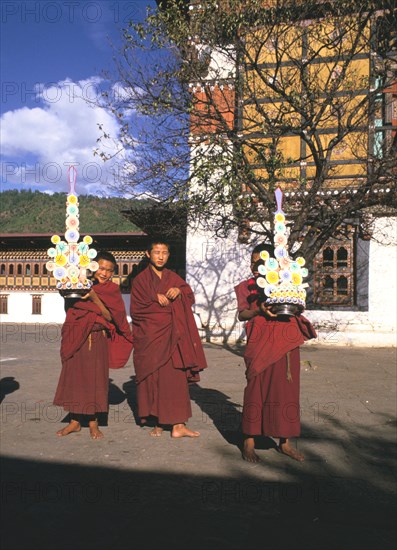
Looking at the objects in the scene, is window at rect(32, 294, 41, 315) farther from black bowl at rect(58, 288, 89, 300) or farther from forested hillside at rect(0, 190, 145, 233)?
forested hillside at rect(0, 190, 145, 233)

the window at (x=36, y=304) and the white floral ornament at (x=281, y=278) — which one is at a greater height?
the white floral ornament at (x=281, y=278)

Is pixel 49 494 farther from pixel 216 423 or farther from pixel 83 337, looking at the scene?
pixel 216 423

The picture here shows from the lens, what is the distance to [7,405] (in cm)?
598

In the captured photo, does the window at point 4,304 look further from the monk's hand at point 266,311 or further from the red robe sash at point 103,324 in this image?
the monk's hand at point 266,311

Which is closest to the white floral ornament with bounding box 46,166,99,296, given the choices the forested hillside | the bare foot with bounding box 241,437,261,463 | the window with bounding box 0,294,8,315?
the bare foot with bounding box 241,437,261,463

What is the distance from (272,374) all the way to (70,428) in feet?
6.75

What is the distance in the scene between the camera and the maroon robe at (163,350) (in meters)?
4.71

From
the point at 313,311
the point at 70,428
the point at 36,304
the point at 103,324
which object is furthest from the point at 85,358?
the point at 36,304

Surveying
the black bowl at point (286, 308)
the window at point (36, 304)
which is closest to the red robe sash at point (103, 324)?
the black bowl at point (286, 308)

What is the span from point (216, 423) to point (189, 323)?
1.20m

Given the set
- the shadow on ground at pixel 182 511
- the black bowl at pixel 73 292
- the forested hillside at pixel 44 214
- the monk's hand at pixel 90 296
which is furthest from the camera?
the forested hillside at pixel 44 214

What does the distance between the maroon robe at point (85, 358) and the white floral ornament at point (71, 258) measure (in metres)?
0.35

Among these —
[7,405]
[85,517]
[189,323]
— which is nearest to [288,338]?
[189,323]

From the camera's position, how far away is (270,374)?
4.09 meters
